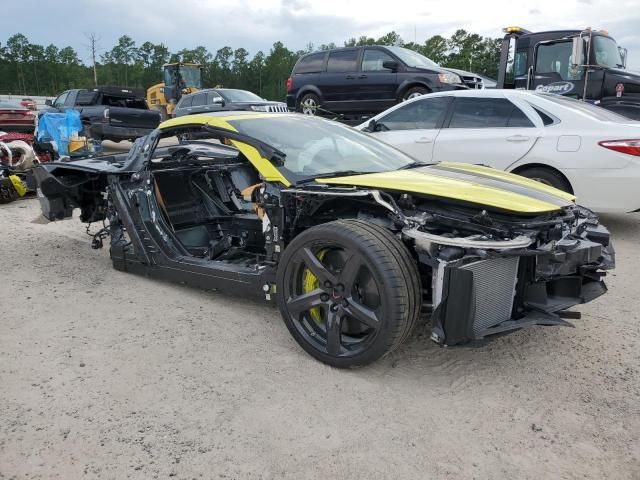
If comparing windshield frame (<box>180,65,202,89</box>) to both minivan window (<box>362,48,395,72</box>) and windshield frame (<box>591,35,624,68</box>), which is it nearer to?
minivan window (<box>362,48,395,72</box>)

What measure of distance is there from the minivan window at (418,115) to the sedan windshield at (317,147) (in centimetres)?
252

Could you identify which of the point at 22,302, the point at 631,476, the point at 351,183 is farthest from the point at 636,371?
the point at 22,302

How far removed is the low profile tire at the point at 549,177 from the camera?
561 cm

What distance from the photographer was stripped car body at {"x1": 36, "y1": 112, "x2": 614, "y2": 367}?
9.12ft

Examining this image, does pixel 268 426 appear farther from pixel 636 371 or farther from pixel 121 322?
pixel 636 371

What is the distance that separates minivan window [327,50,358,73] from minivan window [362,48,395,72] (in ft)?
0.79

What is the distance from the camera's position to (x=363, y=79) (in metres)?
11.9

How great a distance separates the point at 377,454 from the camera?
2.40 m

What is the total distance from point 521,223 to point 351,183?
102 cm

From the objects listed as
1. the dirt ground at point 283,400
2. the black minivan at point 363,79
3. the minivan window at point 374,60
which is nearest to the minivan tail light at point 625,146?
the dirt ground at point 283,400

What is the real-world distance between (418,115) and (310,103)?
257 inches

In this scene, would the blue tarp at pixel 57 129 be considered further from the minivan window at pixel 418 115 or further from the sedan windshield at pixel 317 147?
the sedan windshield at pixel 317 147

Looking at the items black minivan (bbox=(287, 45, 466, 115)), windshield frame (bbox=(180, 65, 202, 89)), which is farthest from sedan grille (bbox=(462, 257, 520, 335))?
windshield frame (bbox=(180, 65, 202, 89))

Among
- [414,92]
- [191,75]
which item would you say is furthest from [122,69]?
[414,92]
